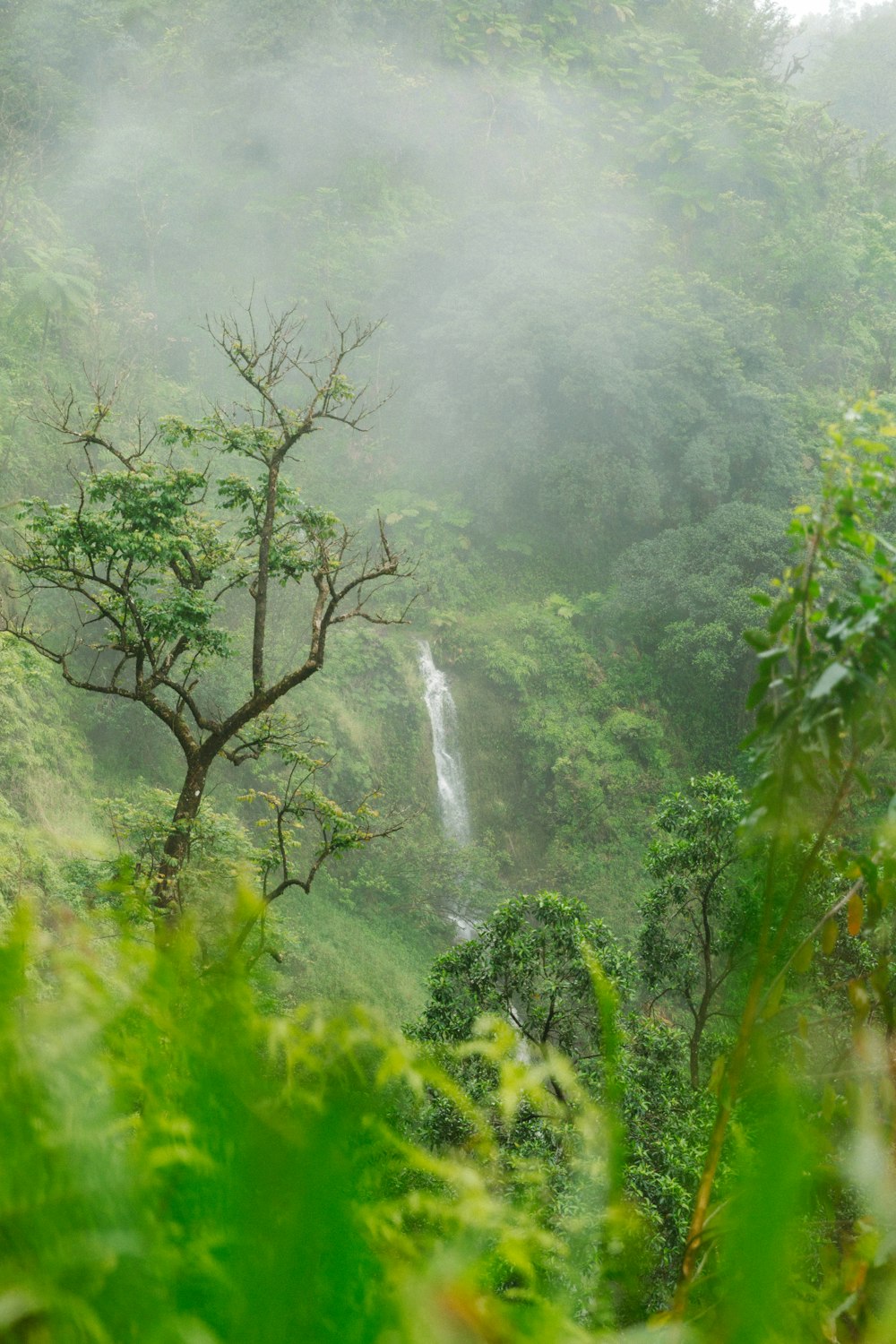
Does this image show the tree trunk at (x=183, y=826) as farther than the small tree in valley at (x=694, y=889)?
No

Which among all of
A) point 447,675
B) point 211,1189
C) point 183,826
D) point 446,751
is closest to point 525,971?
point 183,826

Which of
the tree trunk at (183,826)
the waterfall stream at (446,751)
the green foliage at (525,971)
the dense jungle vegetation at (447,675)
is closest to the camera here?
the dense jungle vegetation at (447,675)

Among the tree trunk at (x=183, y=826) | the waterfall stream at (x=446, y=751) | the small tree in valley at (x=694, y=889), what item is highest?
the waterfall stream at (x=446, y=751)

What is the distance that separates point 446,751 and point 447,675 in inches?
53.8

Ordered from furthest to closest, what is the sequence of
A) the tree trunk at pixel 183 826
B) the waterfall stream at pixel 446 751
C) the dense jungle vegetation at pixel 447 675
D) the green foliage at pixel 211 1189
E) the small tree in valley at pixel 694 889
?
1. the waterfall stream at pixel 446 751
2. the small tree in valley at pixel 694 889
3. the tree trunk at pixel 183 826
4. the dense jungle vegetation at pixel 447 675
5. the green foliage at pixel 211 1189

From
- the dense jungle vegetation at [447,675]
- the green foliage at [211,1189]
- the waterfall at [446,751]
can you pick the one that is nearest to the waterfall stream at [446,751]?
the waterfall at [446,751]

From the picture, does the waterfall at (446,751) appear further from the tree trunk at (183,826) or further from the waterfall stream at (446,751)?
the tree trunk at (183,826)

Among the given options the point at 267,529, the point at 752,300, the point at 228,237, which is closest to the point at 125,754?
the point at 267,529

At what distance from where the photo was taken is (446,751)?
13664mm

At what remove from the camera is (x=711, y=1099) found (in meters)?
4.87

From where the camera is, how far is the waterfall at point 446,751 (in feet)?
43.2

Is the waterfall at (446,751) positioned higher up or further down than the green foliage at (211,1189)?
higher up

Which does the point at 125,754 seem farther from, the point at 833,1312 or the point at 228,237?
the point at 228,237

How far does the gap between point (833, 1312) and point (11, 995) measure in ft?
1.98
